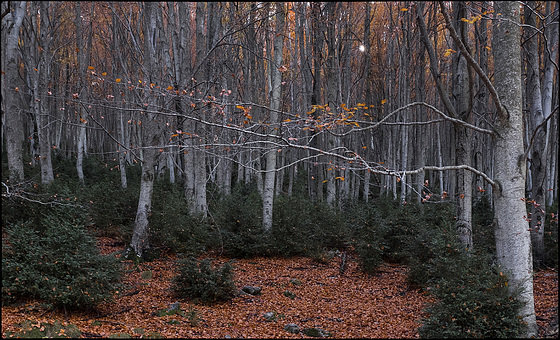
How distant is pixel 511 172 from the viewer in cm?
413

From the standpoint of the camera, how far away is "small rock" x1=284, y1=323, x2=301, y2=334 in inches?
185

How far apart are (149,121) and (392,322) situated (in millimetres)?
5880

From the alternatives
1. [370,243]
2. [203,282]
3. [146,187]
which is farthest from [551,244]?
[146,187]

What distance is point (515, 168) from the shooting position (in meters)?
4.11

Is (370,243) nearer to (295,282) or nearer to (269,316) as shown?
(295,282)

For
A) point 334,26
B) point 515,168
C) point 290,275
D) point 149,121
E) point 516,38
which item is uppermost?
point 334,26

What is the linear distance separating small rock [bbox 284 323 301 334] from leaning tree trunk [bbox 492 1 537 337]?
8.72 feet

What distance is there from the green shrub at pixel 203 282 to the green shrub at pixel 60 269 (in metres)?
1.08

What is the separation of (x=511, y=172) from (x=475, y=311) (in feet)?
5.49

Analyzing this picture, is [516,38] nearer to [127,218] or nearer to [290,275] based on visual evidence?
[290,275]

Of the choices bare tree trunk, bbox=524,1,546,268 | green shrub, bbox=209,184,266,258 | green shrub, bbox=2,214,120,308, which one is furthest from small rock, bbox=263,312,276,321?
bare tree trunk, bbox=524,1,546,268

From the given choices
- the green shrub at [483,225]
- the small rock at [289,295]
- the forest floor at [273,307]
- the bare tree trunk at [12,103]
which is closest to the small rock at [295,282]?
the forest floor at [273,307]

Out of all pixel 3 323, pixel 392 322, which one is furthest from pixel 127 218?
pixel 392 322

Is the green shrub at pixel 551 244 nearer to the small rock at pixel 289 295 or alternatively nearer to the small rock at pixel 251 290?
the small rock at pixel 289 295
